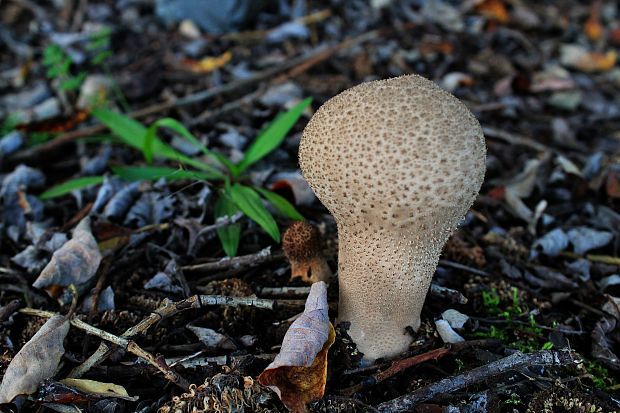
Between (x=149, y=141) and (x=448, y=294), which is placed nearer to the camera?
(x=448, y=294)

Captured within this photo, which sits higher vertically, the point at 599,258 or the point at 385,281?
the point at 385,281

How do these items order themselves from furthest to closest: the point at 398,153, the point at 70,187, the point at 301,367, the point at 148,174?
the point at 70,187 < the point at 148,174 < the point at 301,367 < the point at 398,153

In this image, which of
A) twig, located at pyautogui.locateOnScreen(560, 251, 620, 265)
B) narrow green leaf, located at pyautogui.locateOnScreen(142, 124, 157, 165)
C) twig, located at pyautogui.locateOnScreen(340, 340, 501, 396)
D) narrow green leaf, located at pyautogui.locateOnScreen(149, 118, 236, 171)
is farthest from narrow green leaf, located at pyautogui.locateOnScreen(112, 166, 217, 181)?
twig, located at pyautogui.locateOnScreen(560, 251, 620, 265)

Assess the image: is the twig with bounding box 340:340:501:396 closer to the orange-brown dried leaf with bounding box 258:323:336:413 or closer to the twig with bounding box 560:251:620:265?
the orange-brown dried leaf with bounding box 258:323:336:413

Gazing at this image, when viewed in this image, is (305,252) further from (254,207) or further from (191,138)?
(191,138)

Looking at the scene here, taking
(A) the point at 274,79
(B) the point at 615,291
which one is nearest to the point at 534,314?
(B) the point at 615,291

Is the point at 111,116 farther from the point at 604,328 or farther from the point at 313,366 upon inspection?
the point at 604,328

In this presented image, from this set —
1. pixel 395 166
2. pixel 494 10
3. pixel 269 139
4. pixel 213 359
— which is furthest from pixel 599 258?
pixel 494 10
